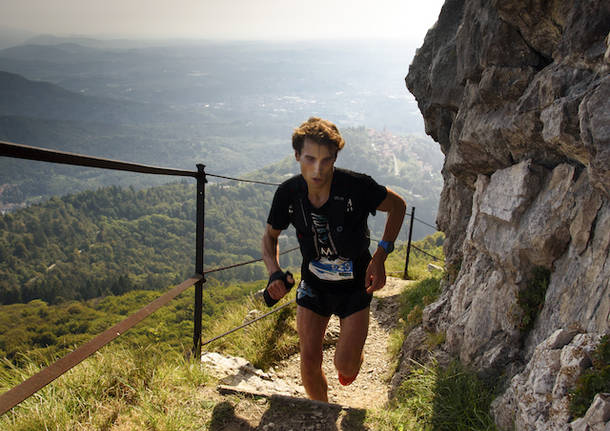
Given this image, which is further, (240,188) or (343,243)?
(240,188)

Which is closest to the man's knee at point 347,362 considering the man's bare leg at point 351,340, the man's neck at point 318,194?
the man's bare leg at point 351,340

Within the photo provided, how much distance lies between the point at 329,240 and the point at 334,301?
0.53 m

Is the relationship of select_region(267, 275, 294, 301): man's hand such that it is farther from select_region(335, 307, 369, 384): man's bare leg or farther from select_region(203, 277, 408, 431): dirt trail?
select_region(203, 277, 408, 431): dirt trail

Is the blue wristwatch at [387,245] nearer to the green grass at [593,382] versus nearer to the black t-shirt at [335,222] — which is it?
the black t-shirt at [335,222]

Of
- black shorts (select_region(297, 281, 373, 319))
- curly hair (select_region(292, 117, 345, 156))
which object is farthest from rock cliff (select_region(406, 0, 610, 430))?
curly hair (select_region(292, 117, 345, 156))

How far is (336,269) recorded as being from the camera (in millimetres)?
3035

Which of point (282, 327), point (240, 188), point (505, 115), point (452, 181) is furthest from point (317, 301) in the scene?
point (240, 188)

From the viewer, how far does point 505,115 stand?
3660 mm

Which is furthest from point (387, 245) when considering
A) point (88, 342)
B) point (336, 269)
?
point (88, 342)

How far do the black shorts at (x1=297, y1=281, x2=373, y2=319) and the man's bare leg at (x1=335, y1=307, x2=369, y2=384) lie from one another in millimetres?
54

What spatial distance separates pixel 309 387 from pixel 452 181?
164 inches

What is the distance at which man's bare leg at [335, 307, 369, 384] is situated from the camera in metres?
3.05

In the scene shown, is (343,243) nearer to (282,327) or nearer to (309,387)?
(309,387)

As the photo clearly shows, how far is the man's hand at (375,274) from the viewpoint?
2.90 metres
